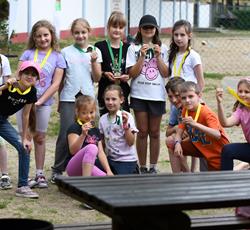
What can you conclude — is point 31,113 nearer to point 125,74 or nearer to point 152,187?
point 125,74

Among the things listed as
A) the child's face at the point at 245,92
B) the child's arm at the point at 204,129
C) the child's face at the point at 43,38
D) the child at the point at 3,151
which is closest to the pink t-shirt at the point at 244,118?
the child's face at the point at 245,92

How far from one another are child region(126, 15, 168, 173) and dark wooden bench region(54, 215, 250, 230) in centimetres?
318

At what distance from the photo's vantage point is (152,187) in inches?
165

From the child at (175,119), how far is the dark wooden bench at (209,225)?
8.30 ft

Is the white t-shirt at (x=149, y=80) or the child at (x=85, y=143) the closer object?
the child at (x=85, y=143)

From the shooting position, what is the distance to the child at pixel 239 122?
7.07m

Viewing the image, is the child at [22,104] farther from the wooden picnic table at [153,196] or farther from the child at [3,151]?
the wooden picnic table at [153,196]

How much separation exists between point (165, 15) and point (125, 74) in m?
33.4

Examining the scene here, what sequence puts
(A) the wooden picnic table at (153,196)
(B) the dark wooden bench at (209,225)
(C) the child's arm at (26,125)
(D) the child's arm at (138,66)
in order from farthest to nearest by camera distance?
(D) the child's arm at (138,66) < (C) the child's arm at (26,125) < (B) the dark wooden bench at (209,225) < (A) the wooden picnic table at (153,196)

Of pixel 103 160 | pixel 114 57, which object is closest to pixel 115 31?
pixel 114 57

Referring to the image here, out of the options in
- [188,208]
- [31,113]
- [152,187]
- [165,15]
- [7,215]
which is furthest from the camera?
[165,15]

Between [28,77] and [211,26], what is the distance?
42.3 metres

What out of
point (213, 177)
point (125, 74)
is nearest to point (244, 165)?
point (125, 74)

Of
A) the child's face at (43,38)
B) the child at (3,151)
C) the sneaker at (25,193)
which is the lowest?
the sneaker at (25,193)
